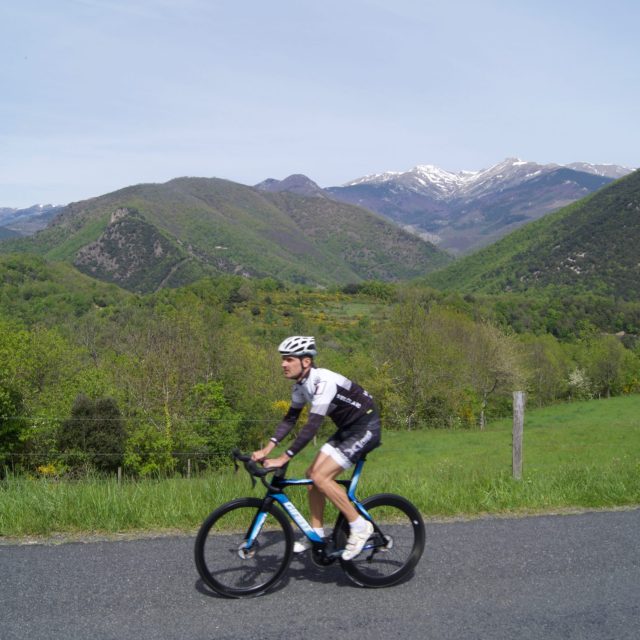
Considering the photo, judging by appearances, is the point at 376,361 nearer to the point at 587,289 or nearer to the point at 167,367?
the point at 167,367

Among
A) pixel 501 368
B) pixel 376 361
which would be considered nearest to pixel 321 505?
pixel 376 361

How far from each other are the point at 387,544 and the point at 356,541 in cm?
33

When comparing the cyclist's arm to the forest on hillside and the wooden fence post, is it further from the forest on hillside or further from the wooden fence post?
the forest on hillside

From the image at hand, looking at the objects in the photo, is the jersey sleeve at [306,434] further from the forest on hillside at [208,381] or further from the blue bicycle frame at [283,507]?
the forest on hillside at [208,381]

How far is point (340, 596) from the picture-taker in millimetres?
4676

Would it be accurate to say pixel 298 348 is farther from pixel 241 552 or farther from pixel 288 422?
pixel 241 552

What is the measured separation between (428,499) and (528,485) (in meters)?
1.38

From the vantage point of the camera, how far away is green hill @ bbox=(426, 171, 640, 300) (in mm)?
148875

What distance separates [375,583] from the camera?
4875mm

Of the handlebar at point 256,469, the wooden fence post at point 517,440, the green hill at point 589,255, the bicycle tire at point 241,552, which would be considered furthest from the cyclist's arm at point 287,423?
the green hill at point 589,255

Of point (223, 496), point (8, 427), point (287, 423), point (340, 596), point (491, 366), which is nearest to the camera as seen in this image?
point (340, 596)

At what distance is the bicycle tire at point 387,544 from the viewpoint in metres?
4.91

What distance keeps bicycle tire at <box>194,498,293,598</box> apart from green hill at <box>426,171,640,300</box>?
148 m

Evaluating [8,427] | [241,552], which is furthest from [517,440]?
[8,427]
